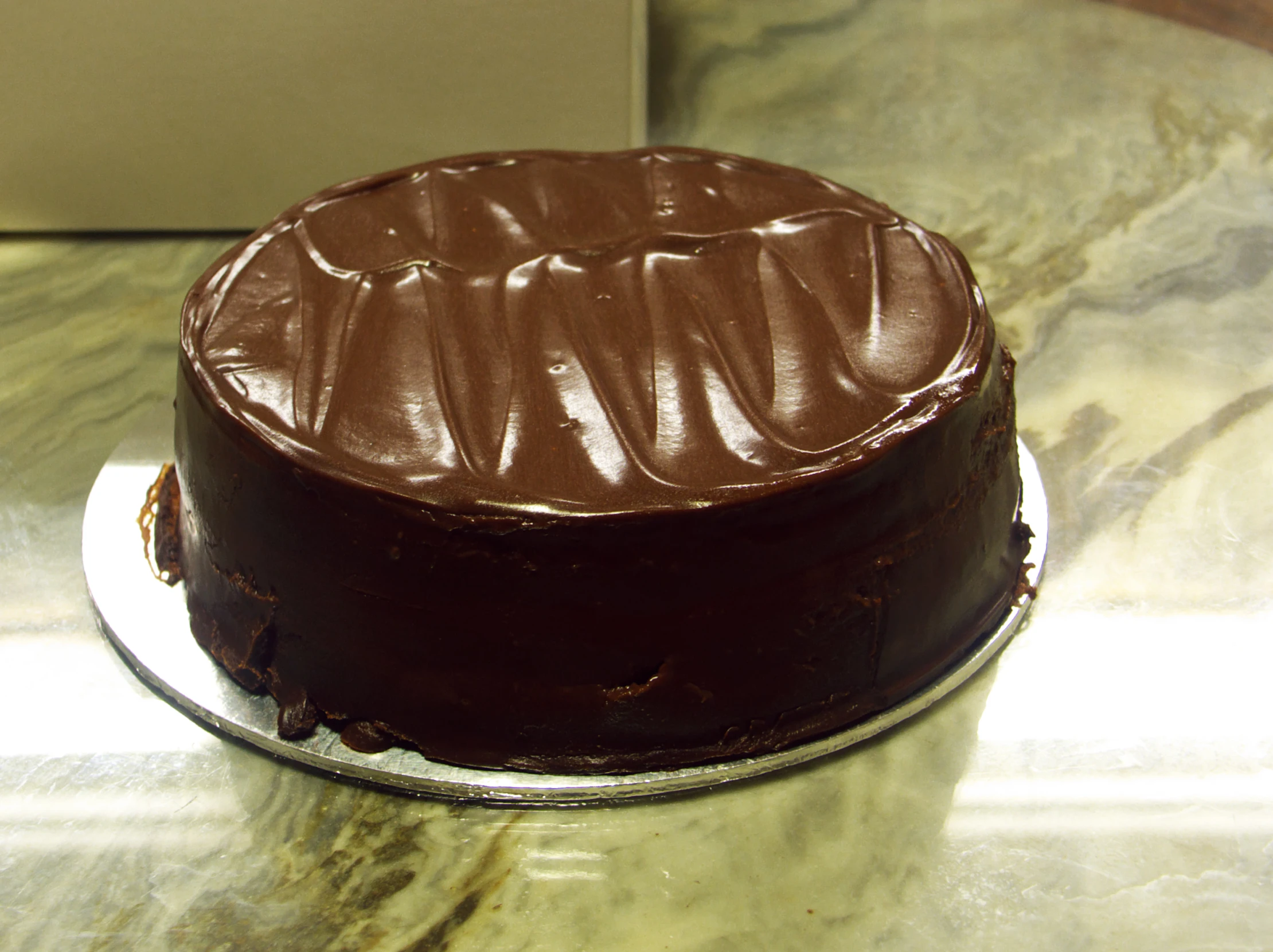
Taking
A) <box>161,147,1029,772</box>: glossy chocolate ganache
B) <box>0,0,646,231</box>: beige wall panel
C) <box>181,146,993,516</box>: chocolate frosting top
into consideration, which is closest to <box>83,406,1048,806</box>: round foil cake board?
<box>161,147,1029,772</box>: glossy chocolate ganache

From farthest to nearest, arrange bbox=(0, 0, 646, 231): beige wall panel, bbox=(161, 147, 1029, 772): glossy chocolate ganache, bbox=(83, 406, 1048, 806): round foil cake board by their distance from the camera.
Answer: bbox=(0, 0, 646, 231): beige wall panel < bbox=(83, 406, 1048, 806): round foil cake board < bbox=(161, 147, 1029, 772): glossy chocolate ganache

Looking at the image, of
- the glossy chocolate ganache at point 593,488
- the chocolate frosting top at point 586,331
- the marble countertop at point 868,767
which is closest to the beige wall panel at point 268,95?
the marble countertop at point 868,767

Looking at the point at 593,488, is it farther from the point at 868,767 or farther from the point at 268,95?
the point at 268,95

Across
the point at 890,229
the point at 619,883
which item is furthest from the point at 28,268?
the point at 619,883

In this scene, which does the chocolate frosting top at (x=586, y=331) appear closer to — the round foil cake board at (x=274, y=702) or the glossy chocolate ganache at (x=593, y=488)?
the glossy chocolate ganache at (x=593, y=488)

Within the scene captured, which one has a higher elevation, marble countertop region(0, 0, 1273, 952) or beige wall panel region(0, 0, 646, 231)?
beige wall panel region(0, 0, 646, 231)

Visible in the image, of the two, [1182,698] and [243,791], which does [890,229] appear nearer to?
[1182,698]

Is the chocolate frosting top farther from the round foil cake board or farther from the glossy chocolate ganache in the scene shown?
the round foil cake board
